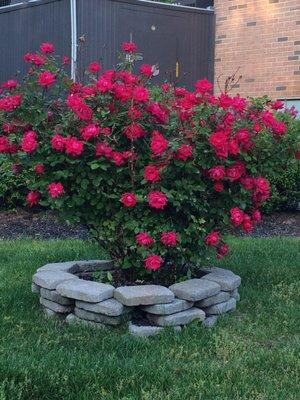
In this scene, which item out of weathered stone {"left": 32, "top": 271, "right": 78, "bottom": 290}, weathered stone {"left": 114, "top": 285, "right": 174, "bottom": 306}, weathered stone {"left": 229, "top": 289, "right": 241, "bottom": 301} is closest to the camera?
weathered stone {"left": 114, "top": 285, "right": 174, "bottom": 306}

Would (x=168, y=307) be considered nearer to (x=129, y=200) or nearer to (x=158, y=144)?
(x=129, y=200)

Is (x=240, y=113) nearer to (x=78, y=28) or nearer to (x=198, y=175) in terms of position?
(x=198, y=175)

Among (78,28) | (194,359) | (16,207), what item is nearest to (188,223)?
(194,359)

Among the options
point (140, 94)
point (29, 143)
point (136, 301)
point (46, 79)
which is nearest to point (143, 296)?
point (136, 301)

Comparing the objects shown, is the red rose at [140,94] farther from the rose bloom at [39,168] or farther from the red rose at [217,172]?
the rose bloom at [39,168]

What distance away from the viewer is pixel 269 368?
3.74 m

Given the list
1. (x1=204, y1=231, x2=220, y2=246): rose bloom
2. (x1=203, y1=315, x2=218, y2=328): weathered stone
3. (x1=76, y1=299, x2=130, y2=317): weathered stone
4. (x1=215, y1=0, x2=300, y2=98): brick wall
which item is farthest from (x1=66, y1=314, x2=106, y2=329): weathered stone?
(x1=215, y1=0, x2=300, y2=98): brick wall

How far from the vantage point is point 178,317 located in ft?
14.0

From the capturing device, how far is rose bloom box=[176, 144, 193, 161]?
4.16 meters

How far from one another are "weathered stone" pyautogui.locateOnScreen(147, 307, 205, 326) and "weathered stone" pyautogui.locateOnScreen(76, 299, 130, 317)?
193 millimetres

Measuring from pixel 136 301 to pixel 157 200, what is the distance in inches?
25.3

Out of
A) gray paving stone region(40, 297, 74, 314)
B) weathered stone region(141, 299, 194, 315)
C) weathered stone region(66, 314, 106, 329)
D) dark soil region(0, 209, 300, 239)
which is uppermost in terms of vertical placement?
weathered stone region(141, 299, 194, 315)

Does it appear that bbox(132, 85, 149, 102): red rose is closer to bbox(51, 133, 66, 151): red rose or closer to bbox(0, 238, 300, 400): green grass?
bbox(51, 133, 66, 151): red rose

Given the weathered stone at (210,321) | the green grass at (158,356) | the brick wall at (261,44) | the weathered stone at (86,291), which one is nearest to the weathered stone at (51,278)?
the weathered stone at (86,291)
